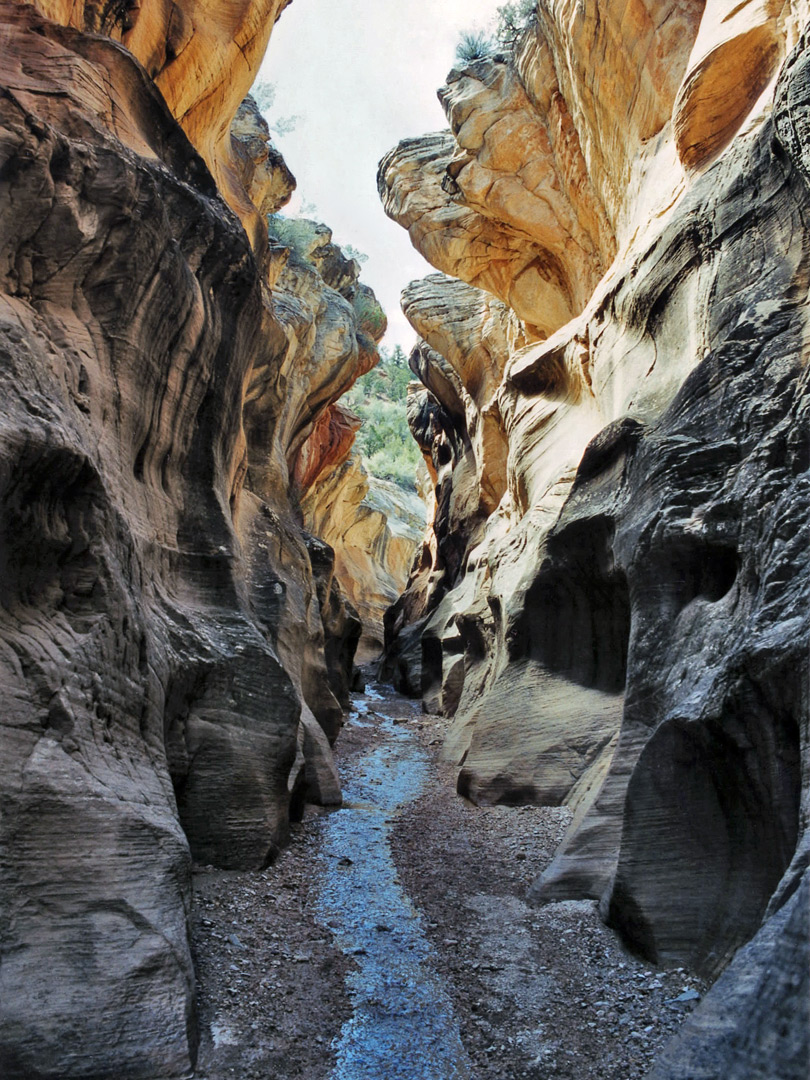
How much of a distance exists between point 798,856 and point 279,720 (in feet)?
20.4

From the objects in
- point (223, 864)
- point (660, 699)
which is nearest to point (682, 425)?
point (660, 699)

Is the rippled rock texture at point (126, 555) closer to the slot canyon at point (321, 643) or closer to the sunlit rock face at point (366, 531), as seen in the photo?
the slot canyon at point (321, 643)

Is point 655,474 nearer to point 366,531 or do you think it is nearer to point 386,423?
point 366,531

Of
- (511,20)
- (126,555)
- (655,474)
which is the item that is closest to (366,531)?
(511,20)

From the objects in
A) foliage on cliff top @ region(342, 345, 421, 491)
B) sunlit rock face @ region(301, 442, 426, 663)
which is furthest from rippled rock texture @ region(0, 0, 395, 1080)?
foliage on cliff top @ region(342, 345, 421, 491)

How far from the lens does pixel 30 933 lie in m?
4.62

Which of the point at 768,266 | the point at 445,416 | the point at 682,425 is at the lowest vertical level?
the point at 682,425

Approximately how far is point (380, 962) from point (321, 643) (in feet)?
32.8

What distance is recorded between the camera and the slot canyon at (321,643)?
4.95 meters

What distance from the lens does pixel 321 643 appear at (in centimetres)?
1619

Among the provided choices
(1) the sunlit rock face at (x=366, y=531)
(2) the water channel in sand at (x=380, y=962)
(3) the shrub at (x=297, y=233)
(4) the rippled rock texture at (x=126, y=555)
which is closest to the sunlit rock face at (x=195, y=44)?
(4) the rippled rock texture at (x=126, y=555)

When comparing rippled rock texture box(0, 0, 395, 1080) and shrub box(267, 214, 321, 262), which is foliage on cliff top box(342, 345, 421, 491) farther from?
rippled rock texture box(0, 0, 395, 1080)

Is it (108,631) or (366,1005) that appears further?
(108,631)

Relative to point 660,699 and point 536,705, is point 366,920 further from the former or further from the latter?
point 536,705
